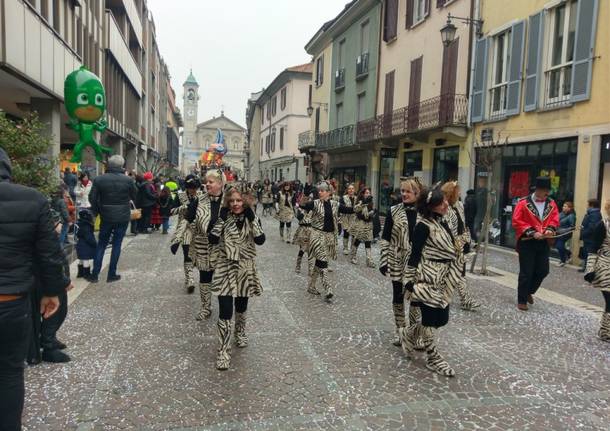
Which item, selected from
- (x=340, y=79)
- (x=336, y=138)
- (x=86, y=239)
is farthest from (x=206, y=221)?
(x=340, y=79)

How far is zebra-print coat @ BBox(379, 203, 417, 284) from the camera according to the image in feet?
16.0

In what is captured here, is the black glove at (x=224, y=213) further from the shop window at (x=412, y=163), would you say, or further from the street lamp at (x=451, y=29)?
the shop window at (x=412, y=163)

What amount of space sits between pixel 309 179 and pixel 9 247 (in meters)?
30.6

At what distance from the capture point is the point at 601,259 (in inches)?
→ 215

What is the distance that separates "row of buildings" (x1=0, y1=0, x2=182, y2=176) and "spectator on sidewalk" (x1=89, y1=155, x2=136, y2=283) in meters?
1.00

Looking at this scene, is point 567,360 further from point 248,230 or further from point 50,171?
point 50,171

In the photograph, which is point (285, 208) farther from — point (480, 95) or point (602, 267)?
point (602, 267)

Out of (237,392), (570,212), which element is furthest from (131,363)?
(570,212)

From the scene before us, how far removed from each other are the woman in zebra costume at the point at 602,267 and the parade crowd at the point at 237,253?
0.04ft

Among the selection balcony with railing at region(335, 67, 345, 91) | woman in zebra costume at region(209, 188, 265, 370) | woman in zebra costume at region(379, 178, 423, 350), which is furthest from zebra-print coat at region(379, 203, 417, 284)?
balcony with railing at region(335, 67, 345, 91)

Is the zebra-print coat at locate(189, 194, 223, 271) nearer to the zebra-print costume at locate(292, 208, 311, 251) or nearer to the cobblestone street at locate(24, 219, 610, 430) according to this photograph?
the cobblestone street at locate(24, 219, 610, 430)

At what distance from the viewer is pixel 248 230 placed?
15.3 ft

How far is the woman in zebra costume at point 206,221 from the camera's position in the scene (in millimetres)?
4920

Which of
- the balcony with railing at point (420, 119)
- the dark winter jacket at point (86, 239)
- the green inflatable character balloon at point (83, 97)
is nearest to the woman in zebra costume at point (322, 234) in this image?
the dark winter jacket at point (86, 239)
